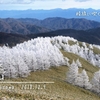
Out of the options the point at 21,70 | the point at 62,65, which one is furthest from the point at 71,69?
the point at 62,65

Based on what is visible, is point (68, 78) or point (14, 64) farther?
point (14, 64)

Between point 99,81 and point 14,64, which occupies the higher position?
point 14,64

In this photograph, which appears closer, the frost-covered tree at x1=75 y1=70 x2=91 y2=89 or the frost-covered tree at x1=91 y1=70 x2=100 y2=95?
the frost-covered tree at x1=91 y1=70 x2=100 y2=95

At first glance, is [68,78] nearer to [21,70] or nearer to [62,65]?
[21,70]

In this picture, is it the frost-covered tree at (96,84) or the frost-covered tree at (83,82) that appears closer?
the frost-covered tree at (96,84)

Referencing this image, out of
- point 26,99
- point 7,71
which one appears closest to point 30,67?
point 7,71

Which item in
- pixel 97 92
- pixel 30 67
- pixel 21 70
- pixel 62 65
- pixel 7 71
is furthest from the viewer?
pixel 62 65

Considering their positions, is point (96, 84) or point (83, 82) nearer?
point (96, 84)

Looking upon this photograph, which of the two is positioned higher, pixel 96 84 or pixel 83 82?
pixel 83 82

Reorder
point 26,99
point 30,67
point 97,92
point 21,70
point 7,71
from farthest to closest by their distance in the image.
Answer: point 30,67 < point 21,70 < point 7,71 < point 97,92 < point 26,99
